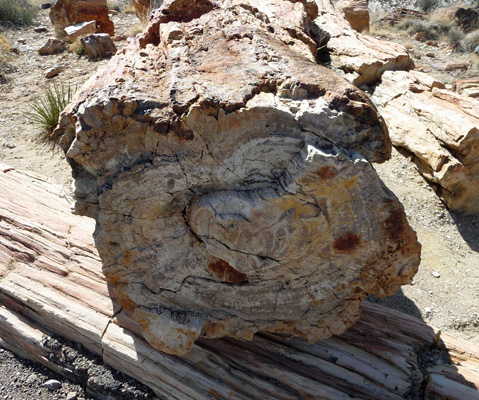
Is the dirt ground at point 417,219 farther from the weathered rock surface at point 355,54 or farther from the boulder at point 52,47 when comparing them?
the weathered rock surface at point 355,54

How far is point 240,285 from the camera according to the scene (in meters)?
2.30

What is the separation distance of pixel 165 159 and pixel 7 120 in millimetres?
4215

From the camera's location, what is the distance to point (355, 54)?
482 cm

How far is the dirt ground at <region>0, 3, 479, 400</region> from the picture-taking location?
10.5 feet

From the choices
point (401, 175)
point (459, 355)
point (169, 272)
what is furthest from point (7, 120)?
point (459, 355)

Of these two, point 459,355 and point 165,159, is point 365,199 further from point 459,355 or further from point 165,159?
point 459,355

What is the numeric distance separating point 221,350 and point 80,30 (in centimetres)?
650

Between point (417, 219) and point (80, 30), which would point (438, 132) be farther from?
point (80, 30)

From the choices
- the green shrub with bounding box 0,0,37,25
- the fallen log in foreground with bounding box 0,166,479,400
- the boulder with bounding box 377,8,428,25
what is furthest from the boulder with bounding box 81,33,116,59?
the boulder with bounding box 377,8,428,25

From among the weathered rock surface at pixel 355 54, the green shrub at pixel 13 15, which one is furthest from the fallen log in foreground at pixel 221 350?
the green shrub at pixel 13 15

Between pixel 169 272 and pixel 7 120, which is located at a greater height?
pixel 169 272

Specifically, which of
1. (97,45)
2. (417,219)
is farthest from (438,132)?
(97,45)

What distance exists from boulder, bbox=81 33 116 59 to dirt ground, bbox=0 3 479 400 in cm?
16

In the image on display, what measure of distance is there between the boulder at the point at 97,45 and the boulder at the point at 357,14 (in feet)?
12.8
